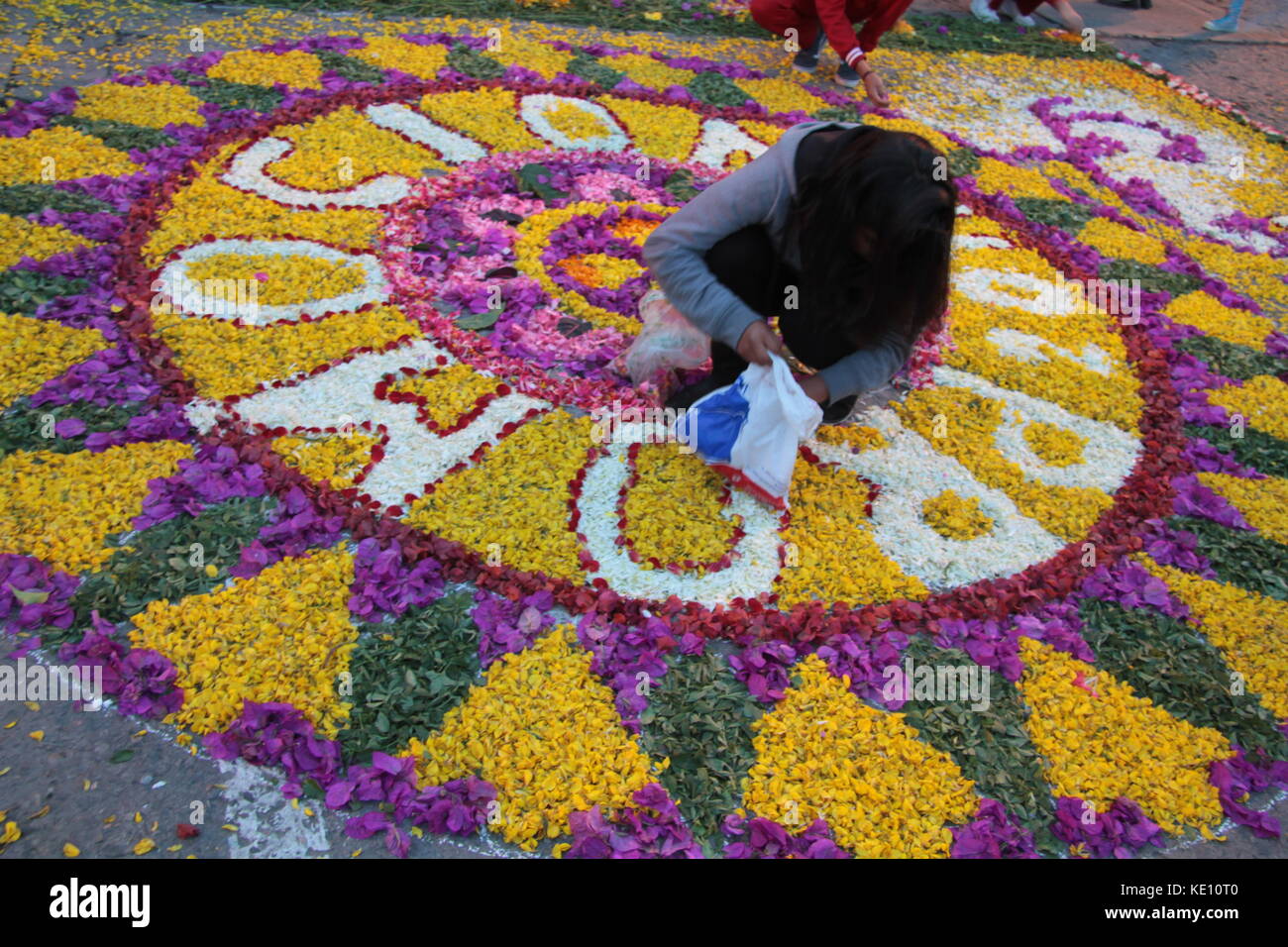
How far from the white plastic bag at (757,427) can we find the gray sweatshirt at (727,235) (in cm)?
15

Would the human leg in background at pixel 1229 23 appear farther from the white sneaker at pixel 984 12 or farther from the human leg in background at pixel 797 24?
the human leg in background at pixel 797 24

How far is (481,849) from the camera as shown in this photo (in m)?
2.36

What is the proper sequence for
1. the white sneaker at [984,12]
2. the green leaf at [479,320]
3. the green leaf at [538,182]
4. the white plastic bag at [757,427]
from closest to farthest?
the white plastic bag at [757,427] → the green leaf at [479,320] → the green leaf at [538,182] → the white sneaker at [984,12]

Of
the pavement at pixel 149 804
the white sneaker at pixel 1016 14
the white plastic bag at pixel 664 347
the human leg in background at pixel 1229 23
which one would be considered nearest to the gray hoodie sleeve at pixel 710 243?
the white plastic bag at pixel 664 347

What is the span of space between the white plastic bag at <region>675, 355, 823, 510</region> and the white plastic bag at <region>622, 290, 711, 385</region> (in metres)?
0.32

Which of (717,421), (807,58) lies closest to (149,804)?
(717,421)

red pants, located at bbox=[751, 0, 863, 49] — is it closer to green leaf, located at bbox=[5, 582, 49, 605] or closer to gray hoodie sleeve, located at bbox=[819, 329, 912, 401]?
gray hoodie sleeve, located at bbox=[819, 329, 912, 401]

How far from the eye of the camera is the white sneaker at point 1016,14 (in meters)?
8.34

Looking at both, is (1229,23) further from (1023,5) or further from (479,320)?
(479,320)

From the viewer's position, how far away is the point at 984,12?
830 cm

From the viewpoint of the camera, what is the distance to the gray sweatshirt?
296cm

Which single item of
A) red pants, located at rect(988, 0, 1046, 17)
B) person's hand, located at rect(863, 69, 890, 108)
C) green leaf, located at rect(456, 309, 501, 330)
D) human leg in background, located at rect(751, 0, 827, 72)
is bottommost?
green leaf, located at rect(456, 309, 501, 330)

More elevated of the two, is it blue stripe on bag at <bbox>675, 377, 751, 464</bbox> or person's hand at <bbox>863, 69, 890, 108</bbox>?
person's hand at <bbox>863, 69, 890, 108</bbox>

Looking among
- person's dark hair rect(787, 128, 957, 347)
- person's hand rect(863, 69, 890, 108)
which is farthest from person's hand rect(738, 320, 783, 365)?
person's hand rect(863, 69, 890, 108)
